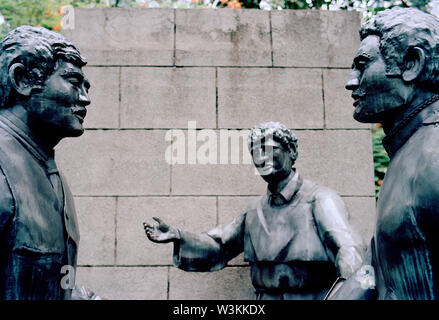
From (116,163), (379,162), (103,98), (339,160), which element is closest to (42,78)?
(116,163)

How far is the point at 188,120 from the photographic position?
6.65 m

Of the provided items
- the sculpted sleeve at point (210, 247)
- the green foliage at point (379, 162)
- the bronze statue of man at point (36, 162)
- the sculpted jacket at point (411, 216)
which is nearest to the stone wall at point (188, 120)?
the sculpted sleeve at point (210, 247)

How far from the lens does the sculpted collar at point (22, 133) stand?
3.40 m

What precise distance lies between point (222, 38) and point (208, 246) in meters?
2.73

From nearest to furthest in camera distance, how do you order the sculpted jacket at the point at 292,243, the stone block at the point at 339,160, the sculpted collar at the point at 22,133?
1. the sculpted collar at the point at 22,133
2. the sculpted jacket at the point at 292,243
3. the stone block at the point at 339,160

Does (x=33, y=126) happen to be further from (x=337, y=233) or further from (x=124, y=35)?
(x=124, y=35)

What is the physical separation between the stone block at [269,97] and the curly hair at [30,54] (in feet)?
10.7

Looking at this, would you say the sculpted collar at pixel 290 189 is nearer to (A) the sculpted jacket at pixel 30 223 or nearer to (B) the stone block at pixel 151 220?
(B) the stone block at pixel 151 220

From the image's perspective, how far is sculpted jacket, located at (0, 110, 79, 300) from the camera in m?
3.07

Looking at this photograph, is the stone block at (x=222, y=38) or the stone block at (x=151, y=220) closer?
the stone block at (x=151, y=220)

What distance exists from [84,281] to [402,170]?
4.31 meters

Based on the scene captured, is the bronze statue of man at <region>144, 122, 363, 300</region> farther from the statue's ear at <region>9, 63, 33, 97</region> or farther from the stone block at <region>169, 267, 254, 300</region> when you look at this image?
the statue's ear at <region>9, 63, 33, 97</region>
